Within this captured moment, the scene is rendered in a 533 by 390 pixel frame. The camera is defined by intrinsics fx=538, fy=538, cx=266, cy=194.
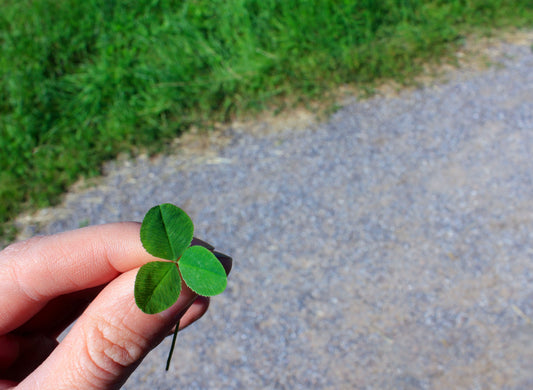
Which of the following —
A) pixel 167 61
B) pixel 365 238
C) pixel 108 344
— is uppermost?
pixel 108 344

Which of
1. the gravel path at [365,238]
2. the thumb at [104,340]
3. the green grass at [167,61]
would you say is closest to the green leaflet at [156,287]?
the thumb at [104,340]

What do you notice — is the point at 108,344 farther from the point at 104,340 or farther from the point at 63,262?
the point at 63,262

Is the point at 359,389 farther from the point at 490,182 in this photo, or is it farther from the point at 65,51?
the point at 65,51

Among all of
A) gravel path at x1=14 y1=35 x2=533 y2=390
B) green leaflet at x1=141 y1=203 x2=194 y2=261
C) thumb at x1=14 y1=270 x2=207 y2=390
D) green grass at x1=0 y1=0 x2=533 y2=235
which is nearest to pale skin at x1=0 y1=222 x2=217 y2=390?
thumb at x1=14 y1=270 x2=207 y2=390

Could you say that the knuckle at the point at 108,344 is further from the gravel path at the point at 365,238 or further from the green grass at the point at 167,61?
the green grass at the point at 167,61

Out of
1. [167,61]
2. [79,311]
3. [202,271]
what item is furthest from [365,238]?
[202,271]

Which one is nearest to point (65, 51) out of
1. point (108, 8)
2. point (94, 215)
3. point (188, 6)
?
point (108, 8)
